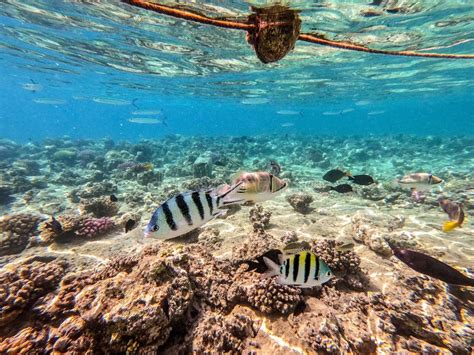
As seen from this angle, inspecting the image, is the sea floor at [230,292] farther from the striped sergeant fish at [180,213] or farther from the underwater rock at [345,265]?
the striped sergeant fish at [180,213]

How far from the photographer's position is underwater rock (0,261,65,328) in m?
3.14

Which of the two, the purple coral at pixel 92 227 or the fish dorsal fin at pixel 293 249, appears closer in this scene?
the fish dorsal fin at pixel 293 249

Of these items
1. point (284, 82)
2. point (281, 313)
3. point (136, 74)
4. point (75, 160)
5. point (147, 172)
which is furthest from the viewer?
point (284, 82)

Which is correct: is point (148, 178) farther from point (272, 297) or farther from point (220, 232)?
point (272, 297)

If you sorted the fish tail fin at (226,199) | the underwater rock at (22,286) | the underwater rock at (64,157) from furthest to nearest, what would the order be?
1. the underwater rock at (64,157)
2. the underwater rock at (22,286)
3. the fish tail fin at (226,199)

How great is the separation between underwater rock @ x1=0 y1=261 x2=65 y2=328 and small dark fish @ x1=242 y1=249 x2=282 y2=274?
10.4 ft

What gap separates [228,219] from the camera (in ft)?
27.1

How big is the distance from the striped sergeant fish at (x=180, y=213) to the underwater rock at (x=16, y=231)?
7.57 metres

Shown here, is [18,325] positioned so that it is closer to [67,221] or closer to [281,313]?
[281,313]

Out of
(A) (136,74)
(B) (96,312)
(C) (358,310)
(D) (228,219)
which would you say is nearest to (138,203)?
(D) (228,219)

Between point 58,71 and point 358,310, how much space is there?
3183 cm

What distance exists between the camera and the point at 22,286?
342 centimetres

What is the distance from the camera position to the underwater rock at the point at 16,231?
23.2 ft

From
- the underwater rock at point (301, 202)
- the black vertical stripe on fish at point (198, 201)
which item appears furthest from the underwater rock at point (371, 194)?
the black vertical stripe on fish at point (198, 201)
